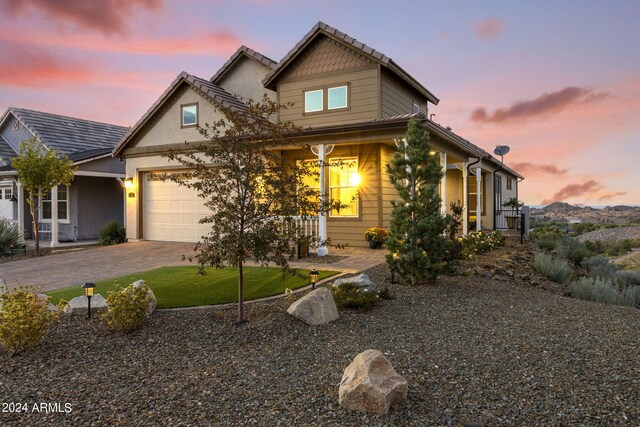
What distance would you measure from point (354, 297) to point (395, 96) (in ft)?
29.6

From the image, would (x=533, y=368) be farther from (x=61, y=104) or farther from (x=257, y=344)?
(x=61, y=104)

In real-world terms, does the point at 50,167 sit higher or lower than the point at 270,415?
higher

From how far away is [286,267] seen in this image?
5445 mm

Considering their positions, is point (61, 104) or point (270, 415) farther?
point (61, 104)

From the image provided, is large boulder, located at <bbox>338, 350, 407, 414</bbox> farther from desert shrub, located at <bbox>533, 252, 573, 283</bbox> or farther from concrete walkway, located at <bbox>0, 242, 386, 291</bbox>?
desert shrub, located at <bbox>533, 252, 573, 283</bbox>

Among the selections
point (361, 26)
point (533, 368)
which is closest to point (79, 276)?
point (533, 368)

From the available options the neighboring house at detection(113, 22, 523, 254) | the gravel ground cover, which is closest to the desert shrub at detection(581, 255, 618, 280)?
the neighboring house at detection(113, 22, 523, 254)

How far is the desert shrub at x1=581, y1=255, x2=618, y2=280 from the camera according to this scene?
11071 millimetres

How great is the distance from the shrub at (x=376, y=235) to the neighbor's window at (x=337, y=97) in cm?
393

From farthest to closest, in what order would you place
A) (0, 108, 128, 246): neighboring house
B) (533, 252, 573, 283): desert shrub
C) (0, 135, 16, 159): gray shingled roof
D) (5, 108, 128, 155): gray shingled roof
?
(0, 135, 16, 159): gray shingled roof, (5, 108, 128, 155): gray shingled roof, (0, 108, 128, 246): neighboring house, (533, 252, 573, 283): desert shrub

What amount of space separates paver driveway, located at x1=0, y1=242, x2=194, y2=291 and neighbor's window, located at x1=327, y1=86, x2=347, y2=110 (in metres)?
6.38

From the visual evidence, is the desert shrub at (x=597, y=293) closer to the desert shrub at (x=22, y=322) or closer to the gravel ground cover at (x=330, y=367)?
the gravel ground cover at (x=330, y=367)

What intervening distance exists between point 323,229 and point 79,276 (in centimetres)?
586

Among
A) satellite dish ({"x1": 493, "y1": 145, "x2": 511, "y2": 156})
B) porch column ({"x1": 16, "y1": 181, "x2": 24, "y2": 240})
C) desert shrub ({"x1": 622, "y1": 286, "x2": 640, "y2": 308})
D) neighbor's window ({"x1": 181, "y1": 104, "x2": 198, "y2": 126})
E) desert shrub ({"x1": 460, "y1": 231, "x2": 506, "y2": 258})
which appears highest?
neighbor's window ({"x1": 181, "y1": 104, "x2": 198, "y2": 126})
